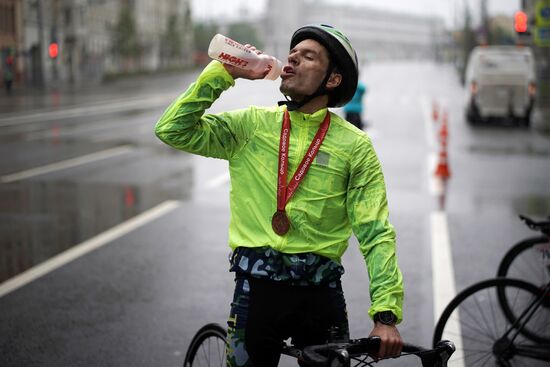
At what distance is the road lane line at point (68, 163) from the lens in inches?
568

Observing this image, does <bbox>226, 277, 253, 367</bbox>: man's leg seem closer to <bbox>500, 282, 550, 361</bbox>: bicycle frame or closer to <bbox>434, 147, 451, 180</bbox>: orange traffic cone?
<bbox>500, 282, 550, 361</bbox>: bicycle frame

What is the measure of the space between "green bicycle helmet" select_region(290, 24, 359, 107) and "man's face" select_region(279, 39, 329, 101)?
0.02 meters

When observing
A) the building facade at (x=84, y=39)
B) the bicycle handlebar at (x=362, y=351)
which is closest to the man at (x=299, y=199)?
the bicycle handlebar at (x=362, y=351)

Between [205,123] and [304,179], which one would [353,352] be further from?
[205,123]

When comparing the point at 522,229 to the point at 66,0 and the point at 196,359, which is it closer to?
the point at 196,359

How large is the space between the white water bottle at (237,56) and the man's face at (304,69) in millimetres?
78

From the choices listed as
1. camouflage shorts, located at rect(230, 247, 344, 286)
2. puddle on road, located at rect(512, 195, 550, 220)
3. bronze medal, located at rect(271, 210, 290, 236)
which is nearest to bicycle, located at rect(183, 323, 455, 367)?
camouflage shorts, located at rect(230, 247, 344, 286)

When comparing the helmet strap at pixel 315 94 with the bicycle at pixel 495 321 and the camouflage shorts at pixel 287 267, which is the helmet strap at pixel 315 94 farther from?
the bicycle at pixel 495 321

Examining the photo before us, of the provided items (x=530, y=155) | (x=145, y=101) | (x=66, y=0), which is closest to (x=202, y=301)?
(x=530, y=155)

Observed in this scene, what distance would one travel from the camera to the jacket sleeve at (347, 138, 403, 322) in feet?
10.1

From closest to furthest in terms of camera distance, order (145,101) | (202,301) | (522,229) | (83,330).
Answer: (83,330) → (202,301) → (522,229) → (145,101)

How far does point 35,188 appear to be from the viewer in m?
13.2

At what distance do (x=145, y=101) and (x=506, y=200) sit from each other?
29.6m

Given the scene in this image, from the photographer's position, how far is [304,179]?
319 cm
